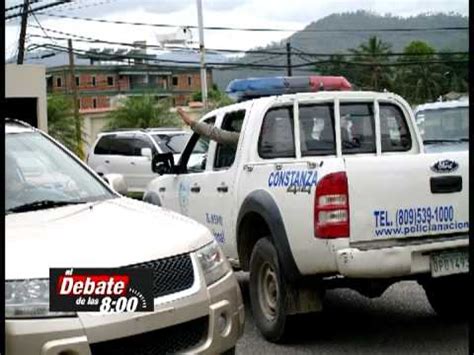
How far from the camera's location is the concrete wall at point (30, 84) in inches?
923

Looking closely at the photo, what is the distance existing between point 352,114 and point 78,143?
32736 mm

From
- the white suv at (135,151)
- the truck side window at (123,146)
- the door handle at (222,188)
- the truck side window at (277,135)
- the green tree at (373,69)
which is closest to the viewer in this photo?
the truck side window at (277,135)

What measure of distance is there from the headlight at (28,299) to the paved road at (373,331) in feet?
7.64

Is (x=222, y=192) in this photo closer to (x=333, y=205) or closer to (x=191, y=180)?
(x=191, y=180)

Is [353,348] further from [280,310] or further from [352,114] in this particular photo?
[352,114]

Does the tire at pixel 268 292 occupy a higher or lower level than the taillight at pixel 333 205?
lower

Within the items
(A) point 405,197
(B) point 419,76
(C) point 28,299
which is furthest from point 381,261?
(B) point 419,76

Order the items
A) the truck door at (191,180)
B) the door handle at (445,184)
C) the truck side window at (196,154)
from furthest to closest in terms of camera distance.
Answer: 1. the truck side window at (196,154)
2. the truck door at (191,180)
3. the door handle at (445,184)

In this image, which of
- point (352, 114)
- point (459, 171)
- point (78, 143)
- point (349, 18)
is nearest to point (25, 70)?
point (349, 18)

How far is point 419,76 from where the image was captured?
5012 centimetres

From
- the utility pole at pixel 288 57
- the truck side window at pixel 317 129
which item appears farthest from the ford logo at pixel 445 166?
the utility pole at pixel 288 57

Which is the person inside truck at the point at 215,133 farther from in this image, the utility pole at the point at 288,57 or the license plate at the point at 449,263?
the utility pole at the point at 288,57

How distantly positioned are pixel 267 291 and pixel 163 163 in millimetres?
2134

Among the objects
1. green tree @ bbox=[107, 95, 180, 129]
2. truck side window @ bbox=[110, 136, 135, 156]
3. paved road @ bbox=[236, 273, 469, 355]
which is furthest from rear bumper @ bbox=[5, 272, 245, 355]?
green tree @ bbox=[107, 95, 180, 129]
